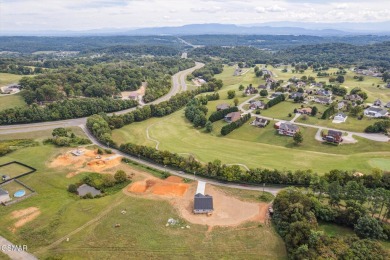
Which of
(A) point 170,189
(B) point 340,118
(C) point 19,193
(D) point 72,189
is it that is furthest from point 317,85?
(C) point 19,193

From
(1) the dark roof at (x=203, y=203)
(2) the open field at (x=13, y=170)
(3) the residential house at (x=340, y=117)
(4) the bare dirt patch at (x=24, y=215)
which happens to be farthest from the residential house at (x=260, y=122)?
(4) the bare dirt patch at (x=24, y=215)

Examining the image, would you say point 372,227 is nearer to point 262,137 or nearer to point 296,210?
point 296,210

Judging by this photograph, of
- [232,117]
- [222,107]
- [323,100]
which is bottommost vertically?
[232,117]

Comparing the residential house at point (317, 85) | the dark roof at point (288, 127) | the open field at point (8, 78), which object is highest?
the open field at point (8, 78)

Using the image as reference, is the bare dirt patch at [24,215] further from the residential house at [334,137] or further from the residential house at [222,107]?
the residential house at [222,107]

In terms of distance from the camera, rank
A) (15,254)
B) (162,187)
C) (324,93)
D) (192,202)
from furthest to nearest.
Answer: (324,93) → (162,187) → (192,202) → (15,254)

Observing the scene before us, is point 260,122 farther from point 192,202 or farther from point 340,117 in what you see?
point 192,202

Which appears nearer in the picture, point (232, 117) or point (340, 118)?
point (340, 118)
